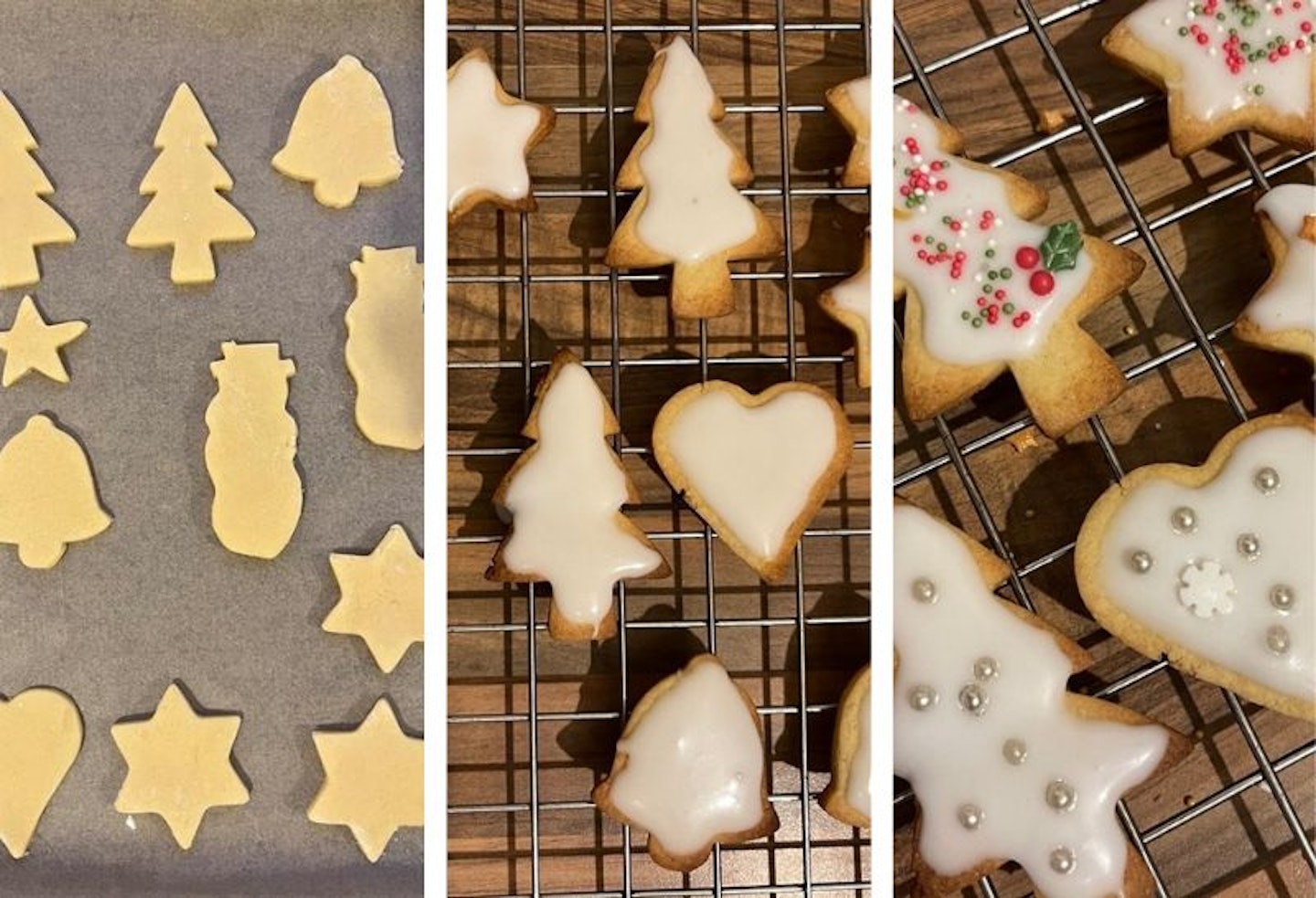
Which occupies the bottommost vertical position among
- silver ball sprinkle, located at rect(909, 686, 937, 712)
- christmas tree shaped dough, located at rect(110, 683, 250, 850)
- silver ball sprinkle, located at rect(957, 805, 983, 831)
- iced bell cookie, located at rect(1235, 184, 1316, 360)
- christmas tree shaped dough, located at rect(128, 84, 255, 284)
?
silver ball sprinkle, located at rect(957, 805, 983, 831)

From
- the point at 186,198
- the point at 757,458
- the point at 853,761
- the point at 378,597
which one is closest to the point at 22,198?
the point at 186,198

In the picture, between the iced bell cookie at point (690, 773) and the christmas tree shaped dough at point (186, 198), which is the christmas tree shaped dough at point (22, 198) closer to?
the christmas tree shaped dough at point (186, 198)

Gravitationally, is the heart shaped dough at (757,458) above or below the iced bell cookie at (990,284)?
below

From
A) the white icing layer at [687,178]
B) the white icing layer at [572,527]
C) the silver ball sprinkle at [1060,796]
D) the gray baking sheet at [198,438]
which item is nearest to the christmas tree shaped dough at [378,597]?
the gray baking sheet at [198,438]

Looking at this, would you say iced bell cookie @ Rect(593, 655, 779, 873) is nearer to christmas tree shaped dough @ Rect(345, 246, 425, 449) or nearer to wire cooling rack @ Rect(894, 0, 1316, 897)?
wire cooling rack @ Rect(894, 0, 1316, 897)

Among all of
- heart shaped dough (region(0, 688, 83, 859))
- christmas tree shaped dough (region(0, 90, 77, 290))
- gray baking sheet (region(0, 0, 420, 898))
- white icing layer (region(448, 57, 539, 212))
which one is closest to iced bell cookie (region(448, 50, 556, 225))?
white icing layer (region(448, 57, 539, 212))

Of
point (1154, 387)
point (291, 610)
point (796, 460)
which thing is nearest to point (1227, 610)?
point (1154, 387)

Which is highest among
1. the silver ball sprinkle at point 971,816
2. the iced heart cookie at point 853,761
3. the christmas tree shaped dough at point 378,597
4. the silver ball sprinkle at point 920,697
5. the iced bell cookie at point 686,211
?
the iced bell cookie at point 686,211
